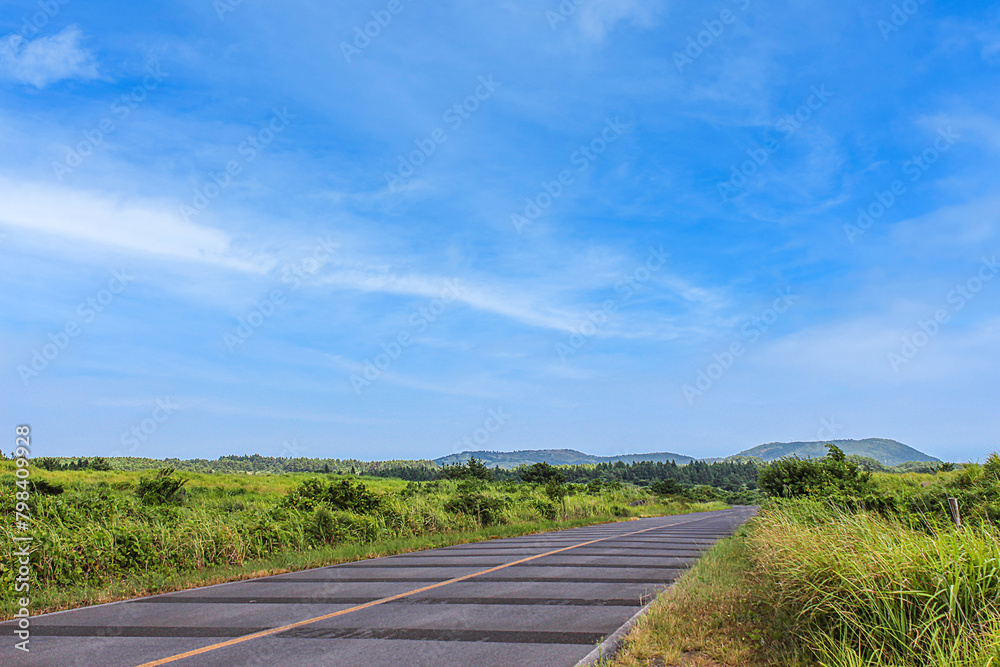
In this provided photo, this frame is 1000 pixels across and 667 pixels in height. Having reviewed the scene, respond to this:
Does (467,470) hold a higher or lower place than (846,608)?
higher

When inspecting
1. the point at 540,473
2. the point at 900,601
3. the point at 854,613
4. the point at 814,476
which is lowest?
the point at 540,473

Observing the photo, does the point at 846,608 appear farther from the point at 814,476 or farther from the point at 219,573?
the point at 814,476

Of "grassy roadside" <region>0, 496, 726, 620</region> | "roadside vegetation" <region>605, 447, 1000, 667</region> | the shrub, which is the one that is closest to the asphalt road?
"grassy roadside" <region>0, 496, 726, 620</region>

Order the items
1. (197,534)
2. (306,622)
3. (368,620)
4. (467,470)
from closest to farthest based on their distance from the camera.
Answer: (306,622) < (368,620) < (197,534) < (467,470)

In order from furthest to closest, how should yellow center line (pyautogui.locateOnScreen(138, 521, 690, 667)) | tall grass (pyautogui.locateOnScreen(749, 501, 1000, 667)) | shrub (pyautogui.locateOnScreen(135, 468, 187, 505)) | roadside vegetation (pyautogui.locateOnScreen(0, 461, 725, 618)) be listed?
shrub (pyautogui.locateOnScreen(135, 468, 187, 505)) → roadside vegetation (pyautogui.locateOnScreen(0, 461, 725, 618)) → yellow center line (pyautogui.locateOnScreen(138, 521, 690, 667)) → tall grass (pyautogui.locateOnScreen(749, 501, 1000, 667))

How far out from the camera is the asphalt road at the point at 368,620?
6.29m

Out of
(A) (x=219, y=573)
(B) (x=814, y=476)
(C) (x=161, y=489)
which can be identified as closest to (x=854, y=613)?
(A) (x=219, y=573)

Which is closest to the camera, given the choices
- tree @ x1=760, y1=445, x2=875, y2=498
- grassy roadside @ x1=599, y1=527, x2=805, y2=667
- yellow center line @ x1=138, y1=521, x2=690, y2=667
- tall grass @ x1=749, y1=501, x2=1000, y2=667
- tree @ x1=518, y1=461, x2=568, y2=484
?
tall grass @ x1=749, y1=501, x2=1000, y2=667

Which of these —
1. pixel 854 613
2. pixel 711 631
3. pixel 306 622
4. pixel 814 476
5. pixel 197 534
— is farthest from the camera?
pixel 814 476

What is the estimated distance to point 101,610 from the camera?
877 centimetres

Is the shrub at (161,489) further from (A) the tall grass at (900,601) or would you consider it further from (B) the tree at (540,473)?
(B) the tree at (540,473)

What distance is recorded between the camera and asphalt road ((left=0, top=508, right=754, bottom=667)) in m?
6.29

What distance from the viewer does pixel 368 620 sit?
794 centimetres

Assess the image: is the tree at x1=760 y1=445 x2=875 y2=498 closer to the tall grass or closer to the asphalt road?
the asphalt road
